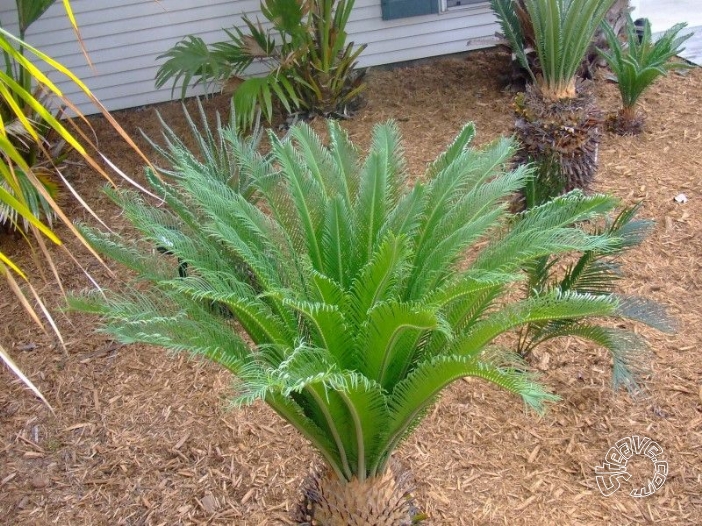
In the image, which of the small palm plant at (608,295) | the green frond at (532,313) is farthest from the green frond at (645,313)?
the green frond at (532,313)

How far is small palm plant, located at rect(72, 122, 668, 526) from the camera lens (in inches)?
76.3

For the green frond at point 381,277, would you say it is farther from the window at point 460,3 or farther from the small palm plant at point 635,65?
the window at point 460,3

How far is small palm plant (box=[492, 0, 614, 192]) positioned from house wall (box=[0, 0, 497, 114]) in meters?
2.65

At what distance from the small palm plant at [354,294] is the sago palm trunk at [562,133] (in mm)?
1837

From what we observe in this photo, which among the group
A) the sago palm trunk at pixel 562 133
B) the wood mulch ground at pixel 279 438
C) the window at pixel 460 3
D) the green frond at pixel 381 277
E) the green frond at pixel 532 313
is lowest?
the wood mulch ground at pixel 279 438

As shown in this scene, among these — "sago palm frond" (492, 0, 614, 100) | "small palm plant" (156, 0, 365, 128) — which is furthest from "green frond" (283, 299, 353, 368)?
"small palm plant" (156, 0, 365, 128)

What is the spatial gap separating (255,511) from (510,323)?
167 cm

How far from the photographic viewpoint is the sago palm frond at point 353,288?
1.93 meters

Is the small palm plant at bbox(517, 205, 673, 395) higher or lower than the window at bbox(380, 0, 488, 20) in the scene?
lower

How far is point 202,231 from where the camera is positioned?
2.55 m

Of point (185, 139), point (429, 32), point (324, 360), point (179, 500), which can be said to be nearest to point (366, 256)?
point (324, 360)

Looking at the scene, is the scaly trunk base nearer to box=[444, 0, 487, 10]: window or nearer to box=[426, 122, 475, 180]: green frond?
box=[444, 0, 487, 10]: window

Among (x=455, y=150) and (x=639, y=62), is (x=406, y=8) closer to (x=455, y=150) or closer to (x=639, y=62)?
(x=639, y=62)

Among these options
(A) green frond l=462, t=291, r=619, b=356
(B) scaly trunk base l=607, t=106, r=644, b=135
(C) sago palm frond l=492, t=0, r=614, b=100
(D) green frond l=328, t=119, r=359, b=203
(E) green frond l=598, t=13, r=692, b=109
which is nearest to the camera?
(A) green frond l=462, t=291, r=619, b=356
